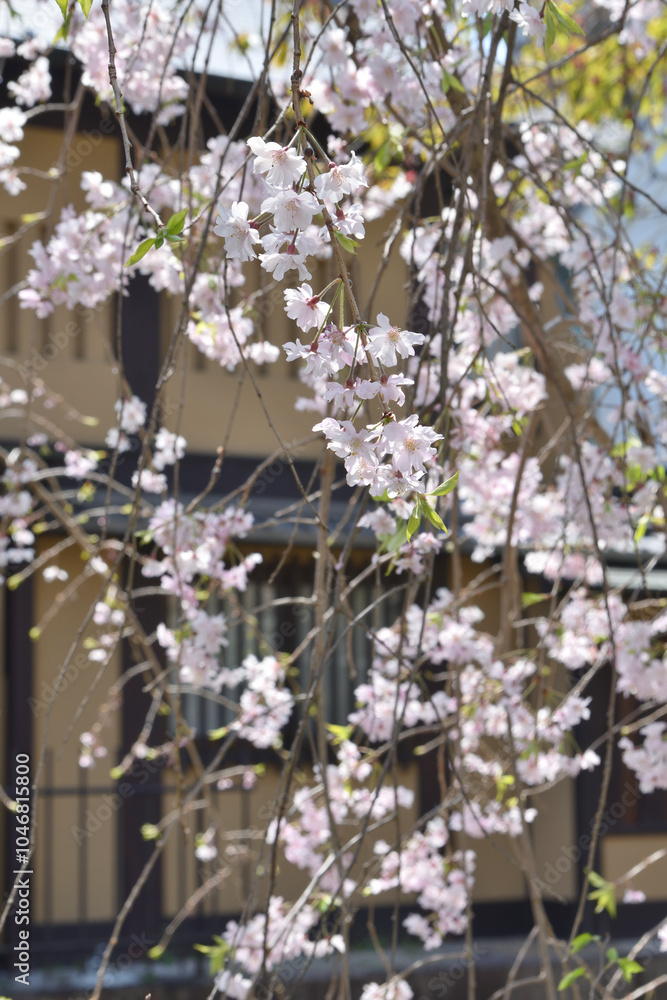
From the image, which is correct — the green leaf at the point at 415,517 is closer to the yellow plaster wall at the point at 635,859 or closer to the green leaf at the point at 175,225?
the green leaf at the point at 175,225

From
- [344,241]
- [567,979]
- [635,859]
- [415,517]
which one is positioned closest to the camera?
[344,241]

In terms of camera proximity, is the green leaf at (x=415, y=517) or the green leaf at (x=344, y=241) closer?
the green leaf at (x=344, y=241)

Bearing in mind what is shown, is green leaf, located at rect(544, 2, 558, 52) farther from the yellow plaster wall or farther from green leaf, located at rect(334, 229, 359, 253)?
the yellow plaster wall

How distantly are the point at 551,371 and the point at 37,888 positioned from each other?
399 cm

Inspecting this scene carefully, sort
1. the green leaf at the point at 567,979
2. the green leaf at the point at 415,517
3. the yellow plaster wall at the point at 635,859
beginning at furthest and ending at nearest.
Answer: the yellow plaster wall at the point at 635,859 → the green leaf at the point at 567,979 → the green leaf at the point at 415,517

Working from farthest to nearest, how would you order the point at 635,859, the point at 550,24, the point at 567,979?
the point at 635,859
the point at 567,979
the point at 550,24

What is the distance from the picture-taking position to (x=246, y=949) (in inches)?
117

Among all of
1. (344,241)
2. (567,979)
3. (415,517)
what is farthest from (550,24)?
(567,979)

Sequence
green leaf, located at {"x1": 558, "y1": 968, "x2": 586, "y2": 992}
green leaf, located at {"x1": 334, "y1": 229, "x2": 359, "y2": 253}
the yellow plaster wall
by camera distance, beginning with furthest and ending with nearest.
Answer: the yellow plaster wall < green leaf, located at {"x1": 558, "y1": 968, "x2": 586, "y2": 992} < green leaf, located at {"x1": 334, "y1": 229, "x2": 359, "y2": 253}

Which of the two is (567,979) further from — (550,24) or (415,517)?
(550,24)

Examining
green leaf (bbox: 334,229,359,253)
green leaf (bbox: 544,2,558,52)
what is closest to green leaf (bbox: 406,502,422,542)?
green leaf (bbox: 334,229,359,253)

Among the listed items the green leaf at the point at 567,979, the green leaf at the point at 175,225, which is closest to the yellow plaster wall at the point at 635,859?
the green leaf at the point at 567,979

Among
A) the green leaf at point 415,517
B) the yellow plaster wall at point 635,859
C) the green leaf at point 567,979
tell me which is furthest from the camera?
the yellow plaster wall at point 635,859

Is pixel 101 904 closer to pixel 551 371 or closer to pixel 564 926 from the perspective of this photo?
pixel 564 926
